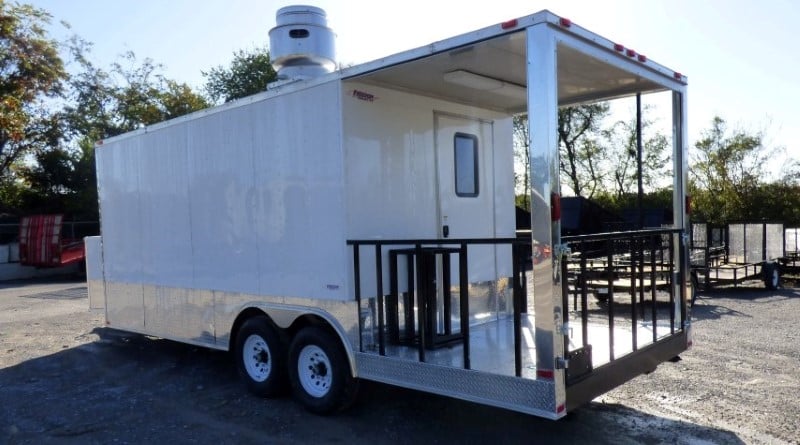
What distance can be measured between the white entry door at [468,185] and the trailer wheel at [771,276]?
9133mm

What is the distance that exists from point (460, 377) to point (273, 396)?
7.07ft

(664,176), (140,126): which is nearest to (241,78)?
(140,126)

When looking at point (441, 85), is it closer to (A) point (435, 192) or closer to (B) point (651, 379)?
(A) point (435, 192)

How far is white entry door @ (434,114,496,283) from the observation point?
229 inches

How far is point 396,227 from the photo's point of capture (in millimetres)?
5262

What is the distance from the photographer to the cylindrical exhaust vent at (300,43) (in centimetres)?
625

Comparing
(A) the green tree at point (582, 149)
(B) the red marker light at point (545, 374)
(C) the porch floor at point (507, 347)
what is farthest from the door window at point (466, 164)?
(A) the green tree at point (582, 149)

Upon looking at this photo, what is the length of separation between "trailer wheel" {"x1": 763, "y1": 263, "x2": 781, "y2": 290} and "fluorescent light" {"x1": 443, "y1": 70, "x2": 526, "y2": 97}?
31.5 feet

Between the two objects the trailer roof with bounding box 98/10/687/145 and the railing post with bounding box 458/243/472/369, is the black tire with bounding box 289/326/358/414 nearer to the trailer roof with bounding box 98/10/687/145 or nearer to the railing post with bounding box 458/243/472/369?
the railing post with bounding box 458/243/472/369

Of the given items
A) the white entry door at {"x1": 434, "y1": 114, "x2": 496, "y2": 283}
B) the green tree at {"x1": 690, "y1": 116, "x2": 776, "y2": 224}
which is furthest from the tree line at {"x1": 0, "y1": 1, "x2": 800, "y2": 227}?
the white entry door at {"x1": 434, "y1": 114, "x2": 496, "y2": 283}

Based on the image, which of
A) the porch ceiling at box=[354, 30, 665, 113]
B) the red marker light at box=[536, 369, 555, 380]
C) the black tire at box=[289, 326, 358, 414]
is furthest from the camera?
the black tire at box=[289, 326, 358, 414]

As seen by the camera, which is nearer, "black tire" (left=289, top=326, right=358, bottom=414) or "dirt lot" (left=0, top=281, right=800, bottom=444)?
"dirt lot" (left=0, top=281, right=800, bottom=444)

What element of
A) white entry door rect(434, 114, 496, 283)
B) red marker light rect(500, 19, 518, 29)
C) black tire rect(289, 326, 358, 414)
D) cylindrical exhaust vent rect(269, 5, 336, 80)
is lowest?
black tire rect(289, 326, 358, 414)

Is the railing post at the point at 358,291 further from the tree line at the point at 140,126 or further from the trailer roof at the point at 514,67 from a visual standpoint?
the tree line at the point at 140,126
